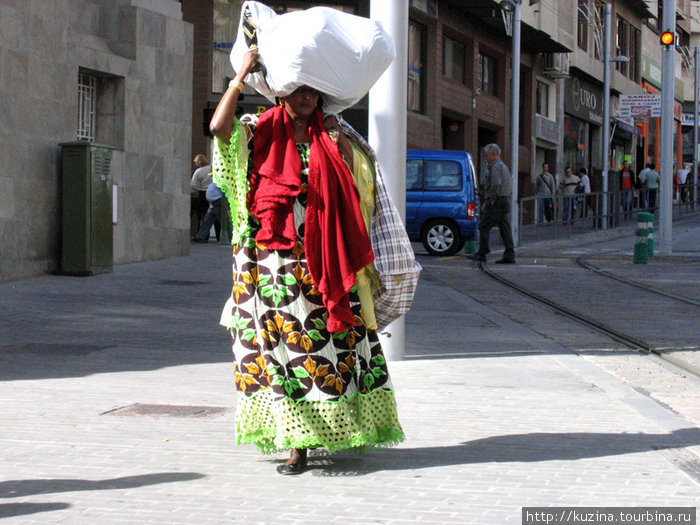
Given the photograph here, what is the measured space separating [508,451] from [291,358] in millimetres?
1191

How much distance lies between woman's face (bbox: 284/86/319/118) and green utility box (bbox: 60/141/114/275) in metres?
9.93

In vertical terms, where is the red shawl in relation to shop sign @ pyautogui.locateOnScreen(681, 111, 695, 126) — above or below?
below

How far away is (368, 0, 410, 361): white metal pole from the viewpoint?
8297mm

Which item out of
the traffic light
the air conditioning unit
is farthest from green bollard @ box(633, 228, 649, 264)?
the air conditioning unit

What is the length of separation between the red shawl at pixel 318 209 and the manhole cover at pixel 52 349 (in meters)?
4.00

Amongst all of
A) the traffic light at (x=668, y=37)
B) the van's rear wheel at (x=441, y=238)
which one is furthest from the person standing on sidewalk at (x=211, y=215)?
the traffic light at (x=668, y=37)

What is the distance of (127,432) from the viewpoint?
5789 millimetres

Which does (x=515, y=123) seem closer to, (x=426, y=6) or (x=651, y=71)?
(x=426, y=6)

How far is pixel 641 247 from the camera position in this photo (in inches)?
775

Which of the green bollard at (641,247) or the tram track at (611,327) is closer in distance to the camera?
the tram track at (611,327)

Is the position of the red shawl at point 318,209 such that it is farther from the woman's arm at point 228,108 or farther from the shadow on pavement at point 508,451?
the shadow on pavement at point 508,451

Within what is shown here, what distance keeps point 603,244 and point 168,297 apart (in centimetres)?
1555

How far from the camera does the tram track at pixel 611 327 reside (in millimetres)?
8891

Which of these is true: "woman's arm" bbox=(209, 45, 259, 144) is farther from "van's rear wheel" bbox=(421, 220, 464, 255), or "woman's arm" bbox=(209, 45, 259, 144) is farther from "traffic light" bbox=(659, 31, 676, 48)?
"traffic light" bbox=(659, 31, 676, 48)
